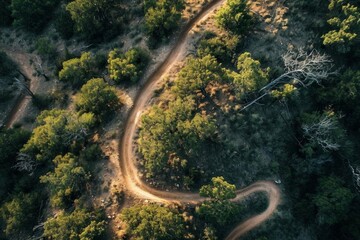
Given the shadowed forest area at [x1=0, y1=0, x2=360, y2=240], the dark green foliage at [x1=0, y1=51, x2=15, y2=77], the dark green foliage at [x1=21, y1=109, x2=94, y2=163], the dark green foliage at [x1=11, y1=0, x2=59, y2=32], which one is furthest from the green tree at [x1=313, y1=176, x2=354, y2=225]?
the dark green foliage at [x1=11, y1=0, x2=59, y2=32]

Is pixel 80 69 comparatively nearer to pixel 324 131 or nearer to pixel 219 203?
pixel 219 203

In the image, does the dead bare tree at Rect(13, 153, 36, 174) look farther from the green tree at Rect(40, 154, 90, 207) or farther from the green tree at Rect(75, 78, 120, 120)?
the green tree at Rect(75, 78, 120, 120)

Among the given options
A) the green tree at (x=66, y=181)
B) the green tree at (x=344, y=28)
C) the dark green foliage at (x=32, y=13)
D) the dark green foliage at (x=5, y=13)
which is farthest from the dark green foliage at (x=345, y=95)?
the dark green foliage at (x=5, y=13)

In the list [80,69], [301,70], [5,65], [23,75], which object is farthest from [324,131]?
[5,65]

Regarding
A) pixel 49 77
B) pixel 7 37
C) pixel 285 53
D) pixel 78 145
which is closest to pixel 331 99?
pixel 285 53

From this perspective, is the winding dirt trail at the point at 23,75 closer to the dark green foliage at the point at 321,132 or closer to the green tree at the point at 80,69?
the green tree at the point at 80,69

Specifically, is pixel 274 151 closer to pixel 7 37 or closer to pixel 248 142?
pixel 248 142
